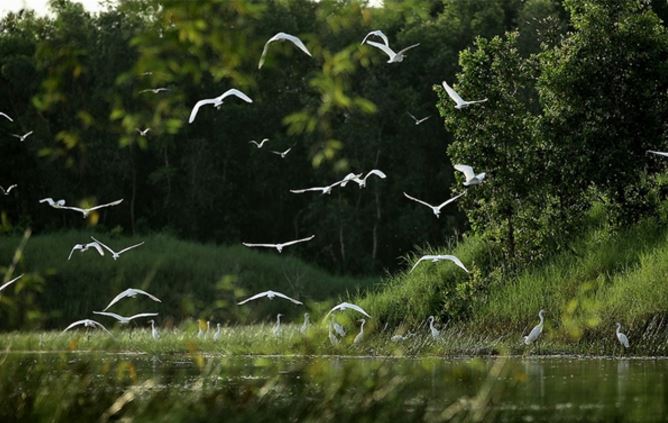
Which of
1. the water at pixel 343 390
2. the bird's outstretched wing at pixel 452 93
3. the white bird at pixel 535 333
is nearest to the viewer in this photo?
the water at pixel 343 390

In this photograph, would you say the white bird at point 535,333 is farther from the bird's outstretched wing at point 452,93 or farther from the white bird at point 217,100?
the white bird at point 217,100

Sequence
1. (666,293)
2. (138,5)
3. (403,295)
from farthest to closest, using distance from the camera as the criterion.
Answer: (403,295) < (666,293) < (138,5)

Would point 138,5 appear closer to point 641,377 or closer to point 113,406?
point 113,406

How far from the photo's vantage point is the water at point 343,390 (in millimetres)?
11648

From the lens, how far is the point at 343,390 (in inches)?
563

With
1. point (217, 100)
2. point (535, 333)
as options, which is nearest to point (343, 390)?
point (217, 100)

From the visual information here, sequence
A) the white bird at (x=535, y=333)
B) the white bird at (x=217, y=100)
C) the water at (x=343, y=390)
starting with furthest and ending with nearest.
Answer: the white bird at (x=535, y=333)
the white bird at (x=217, y=100)
the water at (x=343, y=390)

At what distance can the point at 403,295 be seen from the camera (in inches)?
996

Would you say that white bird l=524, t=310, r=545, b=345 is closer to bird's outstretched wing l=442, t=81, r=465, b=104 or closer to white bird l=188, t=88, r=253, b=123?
bird's outstretched wing l=442, t=81, r=465, b=104

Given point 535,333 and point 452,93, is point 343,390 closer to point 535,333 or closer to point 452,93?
point 452,93

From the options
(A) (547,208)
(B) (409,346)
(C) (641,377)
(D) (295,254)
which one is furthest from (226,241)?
(C) (641,377)

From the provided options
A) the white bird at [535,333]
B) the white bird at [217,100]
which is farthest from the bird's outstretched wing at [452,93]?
the white bird at [217,100]

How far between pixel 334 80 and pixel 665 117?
66.0 ft

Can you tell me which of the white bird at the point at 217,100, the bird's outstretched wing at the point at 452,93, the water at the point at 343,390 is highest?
the white bird at the point at 217,100
